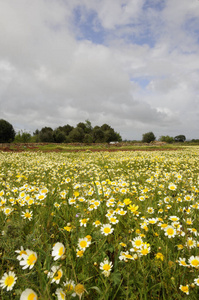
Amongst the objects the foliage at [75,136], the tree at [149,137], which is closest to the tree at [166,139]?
the tree at [149,137]

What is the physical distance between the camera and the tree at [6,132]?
172 feet

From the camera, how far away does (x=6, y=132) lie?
2096 inches

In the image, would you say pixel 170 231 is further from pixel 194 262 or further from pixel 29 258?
pixel 29 258

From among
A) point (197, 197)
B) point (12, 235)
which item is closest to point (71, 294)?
point (12, 235)

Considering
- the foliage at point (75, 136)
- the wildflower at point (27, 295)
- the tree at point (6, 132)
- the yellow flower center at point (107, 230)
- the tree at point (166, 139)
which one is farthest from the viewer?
the tree at point (166, 139)

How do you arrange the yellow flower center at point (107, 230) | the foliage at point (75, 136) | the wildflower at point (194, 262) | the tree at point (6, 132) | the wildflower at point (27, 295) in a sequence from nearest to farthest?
the wildflower at point (27, 295) < the wildflower at point (194, 262) < the yellow flower center at point (107, 230) < the tree at point (6, 132) < the foliage at point (75, 136)

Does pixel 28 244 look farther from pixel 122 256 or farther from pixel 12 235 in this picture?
pixel 122 256

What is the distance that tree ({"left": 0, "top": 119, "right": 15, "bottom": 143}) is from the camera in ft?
172

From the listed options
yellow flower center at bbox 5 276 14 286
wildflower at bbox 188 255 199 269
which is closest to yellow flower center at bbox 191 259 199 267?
wildflower at bbox 188 255 199 269

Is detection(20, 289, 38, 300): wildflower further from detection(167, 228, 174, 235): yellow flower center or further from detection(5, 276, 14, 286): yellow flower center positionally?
detection(167, 228, 174, 235): yellow flower center

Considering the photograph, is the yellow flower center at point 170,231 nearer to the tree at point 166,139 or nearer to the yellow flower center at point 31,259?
the yellow flower center at point 31,259

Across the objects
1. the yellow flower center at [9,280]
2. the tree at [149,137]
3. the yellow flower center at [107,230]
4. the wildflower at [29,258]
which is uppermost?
the tree at [149,137]

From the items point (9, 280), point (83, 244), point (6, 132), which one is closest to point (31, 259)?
point (9, 280)

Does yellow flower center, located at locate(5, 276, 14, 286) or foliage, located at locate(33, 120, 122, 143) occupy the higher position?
foliage, located at locate(33, 120, 122, 143)
